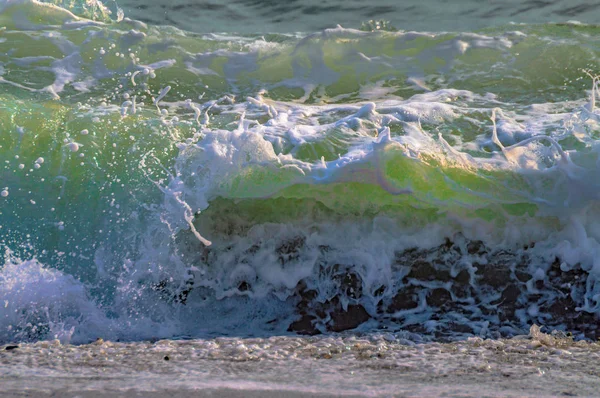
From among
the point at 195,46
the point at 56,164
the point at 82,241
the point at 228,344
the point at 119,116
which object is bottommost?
the point at 228,344

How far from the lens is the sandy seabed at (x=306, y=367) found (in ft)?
6.87

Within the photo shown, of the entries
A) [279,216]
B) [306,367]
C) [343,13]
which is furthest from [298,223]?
[343,13]

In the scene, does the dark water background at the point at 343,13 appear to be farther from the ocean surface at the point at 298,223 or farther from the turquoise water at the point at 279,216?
the turquoise water at the point at 279,216

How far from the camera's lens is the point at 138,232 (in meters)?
3.67

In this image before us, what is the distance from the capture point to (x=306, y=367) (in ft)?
8.05

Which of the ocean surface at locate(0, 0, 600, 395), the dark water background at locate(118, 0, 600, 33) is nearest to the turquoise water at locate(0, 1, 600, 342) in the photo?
the ocean surface at locate(0, 0, 600, 395)

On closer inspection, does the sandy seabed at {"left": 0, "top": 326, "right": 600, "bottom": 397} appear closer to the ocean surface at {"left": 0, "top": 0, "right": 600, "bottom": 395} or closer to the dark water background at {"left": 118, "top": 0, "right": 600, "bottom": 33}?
the ocean surface at {"left": 0, "top": 0, "right": 600, "bottom": 395}

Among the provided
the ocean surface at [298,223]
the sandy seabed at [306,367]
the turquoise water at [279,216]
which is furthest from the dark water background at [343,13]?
the sandy seabed at [306,367]

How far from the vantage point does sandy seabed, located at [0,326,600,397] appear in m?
2.09

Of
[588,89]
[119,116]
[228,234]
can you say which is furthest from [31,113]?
[588,89]

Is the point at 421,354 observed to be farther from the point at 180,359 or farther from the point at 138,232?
the point at 138,232

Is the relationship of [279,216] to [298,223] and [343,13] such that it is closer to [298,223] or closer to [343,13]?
[298,223]

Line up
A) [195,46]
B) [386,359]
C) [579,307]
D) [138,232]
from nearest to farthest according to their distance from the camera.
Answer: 1. [386,359]
2. [579,307]
3. [138,232]
4. [195,46]

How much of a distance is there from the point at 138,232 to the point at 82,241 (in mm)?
336
